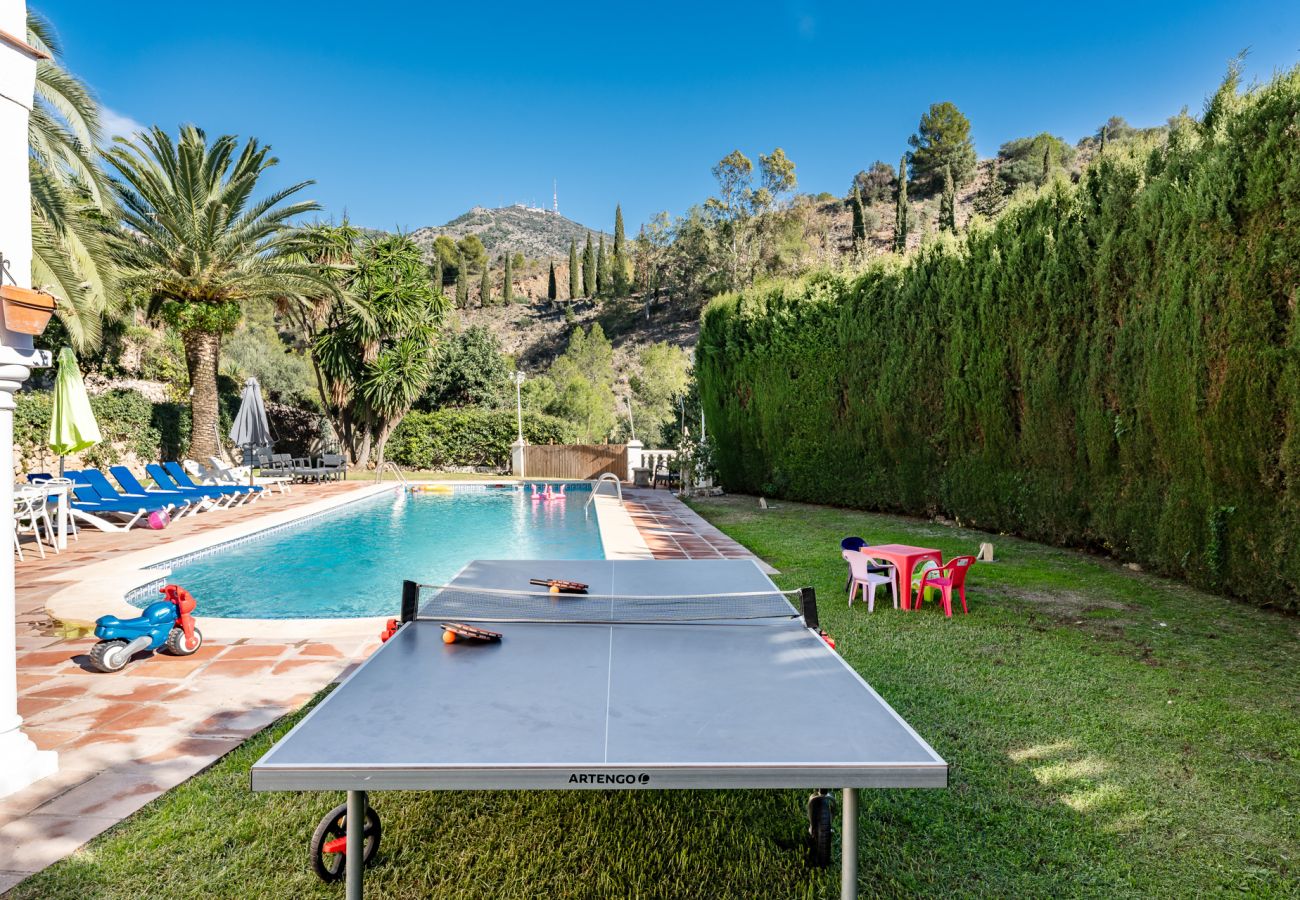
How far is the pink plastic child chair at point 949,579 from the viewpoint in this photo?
6.38 meters

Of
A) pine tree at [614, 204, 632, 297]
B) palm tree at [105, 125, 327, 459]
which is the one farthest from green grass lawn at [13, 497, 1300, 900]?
pine tree at [614, 204, 632, 297]

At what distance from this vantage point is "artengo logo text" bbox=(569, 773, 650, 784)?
1.83m

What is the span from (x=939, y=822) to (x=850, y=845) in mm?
1285

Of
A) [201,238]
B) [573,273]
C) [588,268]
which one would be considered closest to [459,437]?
[201,238]

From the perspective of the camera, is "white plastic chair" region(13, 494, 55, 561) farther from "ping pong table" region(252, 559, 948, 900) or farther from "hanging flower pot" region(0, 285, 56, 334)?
"ping pong table" region(252, 559, 948, 900)

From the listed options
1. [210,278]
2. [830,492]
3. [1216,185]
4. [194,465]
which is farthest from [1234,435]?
[210,278]

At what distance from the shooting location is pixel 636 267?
65.6 meters

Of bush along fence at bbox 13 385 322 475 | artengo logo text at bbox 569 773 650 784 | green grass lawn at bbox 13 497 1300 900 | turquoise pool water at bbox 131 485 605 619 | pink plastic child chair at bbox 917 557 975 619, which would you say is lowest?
turquoise pool water at bbox 131 485 605 619

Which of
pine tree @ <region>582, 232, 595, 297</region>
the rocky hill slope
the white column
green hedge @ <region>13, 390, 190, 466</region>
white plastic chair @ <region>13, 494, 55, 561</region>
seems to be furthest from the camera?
the rocky hill slope

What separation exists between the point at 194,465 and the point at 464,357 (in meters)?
15.6

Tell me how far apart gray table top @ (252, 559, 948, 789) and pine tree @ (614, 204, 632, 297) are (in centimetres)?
5935

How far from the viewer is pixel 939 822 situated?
3098mm

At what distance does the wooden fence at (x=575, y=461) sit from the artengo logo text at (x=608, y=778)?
23529 millimetres

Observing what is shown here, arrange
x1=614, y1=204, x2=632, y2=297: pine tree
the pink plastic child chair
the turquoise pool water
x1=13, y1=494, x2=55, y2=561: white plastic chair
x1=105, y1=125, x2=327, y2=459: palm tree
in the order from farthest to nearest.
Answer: x1=614, y1=204, x2=632, y2=297: pine tree → x1=105, y1=125, x2=327, y2=459: palm tree → x1=13, y1=494, x2=55, y2=561: white plastic chair → the turquoise pool water → the pink plastic child chair
